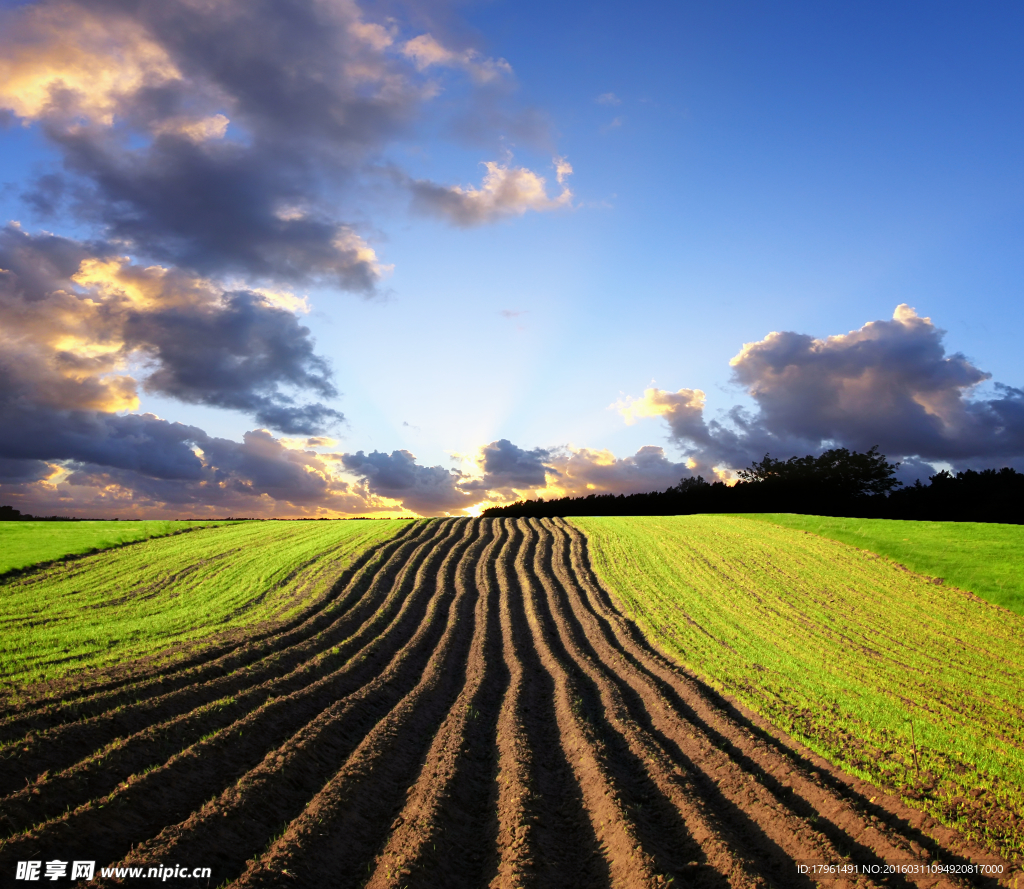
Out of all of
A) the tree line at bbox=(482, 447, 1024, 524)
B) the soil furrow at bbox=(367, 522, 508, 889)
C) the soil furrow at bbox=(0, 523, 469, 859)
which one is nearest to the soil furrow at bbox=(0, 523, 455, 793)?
the soil furrow at bbox=(0, 523, 469, 859)

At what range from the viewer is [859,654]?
1429 centimetres

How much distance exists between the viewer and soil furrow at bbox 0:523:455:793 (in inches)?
275

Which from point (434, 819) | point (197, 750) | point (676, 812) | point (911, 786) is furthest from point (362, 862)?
point (911, 786)

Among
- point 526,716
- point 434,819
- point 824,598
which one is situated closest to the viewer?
point 434,819

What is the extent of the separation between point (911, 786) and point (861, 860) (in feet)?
8.28

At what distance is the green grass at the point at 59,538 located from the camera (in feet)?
86.8

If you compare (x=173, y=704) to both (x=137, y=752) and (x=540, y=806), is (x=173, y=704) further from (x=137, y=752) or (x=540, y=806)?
(x=540, y=806)

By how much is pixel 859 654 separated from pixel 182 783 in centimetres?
1488

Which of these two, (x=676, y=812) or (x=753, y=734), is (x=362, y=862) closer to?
(x=676, y=812)

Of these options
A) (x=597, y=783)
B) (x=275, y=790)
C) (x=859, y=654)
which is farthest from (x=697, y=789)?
(x=859, y=654)

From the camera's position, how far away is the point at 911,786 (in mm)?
7973

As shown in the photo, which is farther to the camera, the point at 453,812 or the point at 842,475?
the point at 842,475

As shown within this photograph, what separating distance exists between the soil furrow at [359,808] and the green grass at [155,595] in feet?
19.7

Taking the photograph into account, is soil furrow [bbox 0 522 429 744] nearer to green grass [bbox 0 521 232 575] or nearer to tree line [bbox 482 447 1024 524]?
green grass [bbox 0 521 232 575]
